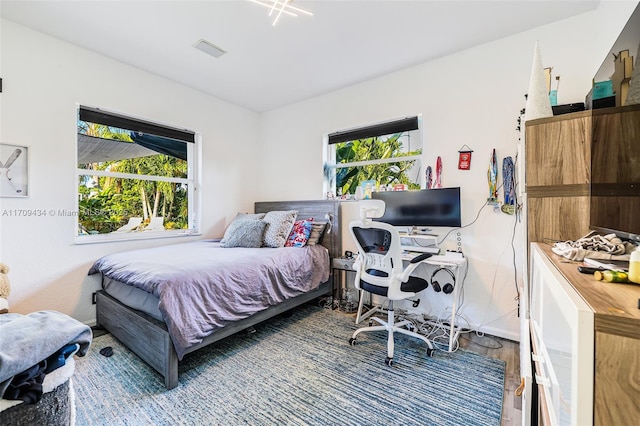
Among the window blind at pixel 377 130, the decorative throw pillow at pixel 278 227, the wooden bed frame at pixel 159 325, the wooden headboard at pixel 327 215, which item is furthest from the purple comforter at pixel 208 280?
the window blind at pixel 377 130

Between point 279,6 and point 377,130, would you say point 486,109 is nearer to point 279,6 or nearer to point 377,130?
point 377,130

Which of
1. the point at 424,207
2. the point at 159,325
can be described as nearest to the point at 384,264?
the point at 424,207

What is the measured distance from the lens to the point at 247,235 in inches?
117

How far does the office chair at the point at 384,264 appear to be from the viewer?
6.70ft

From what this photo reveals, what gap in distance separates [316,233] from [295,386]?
5.76 feet

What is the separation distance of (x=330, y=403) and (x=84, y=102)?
3.38 meters

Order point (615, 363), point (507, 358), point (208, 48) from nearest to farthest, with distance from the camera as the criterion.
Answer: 1. point (615, 363)
2. point (507, 358)
3. point (208, 48)

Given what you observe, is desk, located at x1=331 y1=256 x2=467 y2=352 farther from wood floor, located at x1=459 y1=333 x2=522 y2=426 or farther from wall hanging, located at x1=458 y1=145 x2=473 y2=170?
wall hanging, located at x1=458 y1=145 x2=473 y2=170

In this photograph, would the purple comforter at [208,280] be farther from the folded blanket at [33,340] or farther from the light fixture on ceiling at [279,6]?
the light fixture on ceiling at [279,6]

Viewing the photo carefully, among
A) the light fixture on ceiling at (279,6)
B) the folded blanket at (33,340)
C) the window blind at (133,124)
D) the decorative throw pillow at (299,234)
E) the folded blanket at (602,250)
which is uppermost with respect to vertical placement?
the light fixture on ceiling at (279,6)

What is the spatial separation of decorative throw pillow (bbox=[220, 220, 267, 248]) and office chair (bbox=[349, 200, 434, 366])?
1.25m

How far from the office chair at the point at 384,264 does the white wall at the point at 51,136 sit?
2.46 m

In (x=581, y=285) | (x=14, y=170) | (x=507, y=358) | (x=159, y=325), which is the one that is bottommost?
(x=507, y=358)

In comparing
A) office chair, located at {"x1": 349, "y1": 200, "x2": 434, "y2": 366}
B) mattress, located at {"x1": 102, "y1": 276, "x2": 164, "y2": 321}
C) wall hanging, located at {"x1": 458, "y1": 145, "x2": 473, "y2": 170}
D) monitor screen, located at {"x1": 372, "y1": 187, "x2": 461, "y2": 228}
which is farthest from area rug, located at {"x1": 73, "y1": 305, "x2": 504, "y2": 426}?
wall hanging, located at {"x1": 458, "y1": 145, "x2": 473, "y2": 170}
